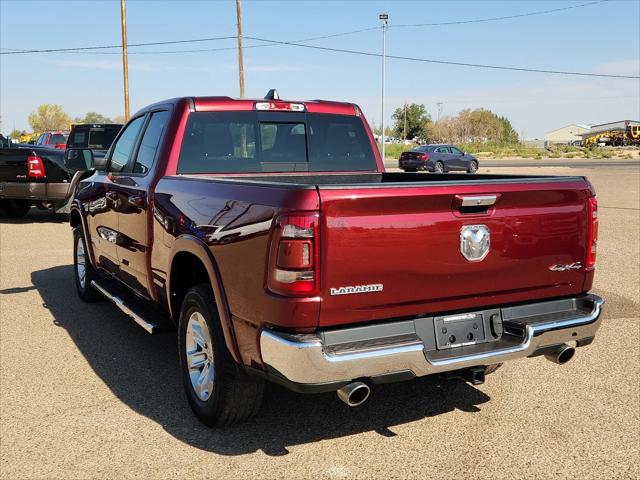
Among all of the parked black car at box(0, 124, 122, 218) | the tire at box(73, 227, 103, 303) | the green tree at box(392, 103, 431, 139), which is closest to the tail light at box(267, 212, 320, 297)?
the tire at box(73, 227, 103, 303)

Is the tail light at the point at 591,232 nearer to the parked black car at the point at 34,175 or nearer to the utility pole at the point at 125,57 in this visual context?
the parked black car at the point at 34,175

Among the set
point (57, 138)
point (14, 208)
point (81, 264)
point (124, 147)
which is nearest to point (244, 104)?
point (124, 147)

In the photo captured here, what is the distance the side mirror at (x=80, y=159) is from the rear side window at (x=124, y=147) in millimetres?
622

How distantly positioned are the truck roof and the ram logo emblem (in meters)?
2.27

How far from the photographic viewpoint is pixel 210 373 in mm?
3846

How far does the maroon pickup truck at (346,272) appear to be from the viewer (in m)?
3.02

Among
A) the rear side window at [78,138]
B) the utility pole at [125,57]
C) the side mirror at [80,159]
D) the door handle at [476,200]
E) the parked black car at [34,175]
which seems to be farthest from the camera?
the utility pole at [125,57]

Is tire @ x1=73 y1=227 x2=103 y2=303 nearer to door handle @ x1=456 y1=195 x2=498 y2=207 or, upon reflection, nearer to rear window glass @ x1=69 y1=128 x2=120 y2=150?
door handle @ x1=456 y1=195 x2=498 y2=207

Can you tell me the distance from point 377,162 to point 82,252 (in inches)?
138

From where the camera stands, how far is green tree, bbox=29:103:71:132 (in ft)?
436

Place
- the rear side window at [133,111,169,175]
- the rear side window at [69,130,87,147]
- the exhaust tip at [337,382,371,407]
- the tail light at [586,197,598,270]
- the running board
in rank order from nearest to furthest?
1. the exhaust tip at [337,382,371,407]
2. the tail light at [586,197,598,270]
3. the running board
4. the rear side window at [133,111,169,175]
5. the rear side window at [69,130,87,147]

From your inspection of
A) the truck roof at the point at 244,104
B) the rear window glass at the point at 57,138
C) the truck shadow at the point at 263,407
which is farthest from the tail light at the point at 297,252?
the rear window glass at the point at 57,138

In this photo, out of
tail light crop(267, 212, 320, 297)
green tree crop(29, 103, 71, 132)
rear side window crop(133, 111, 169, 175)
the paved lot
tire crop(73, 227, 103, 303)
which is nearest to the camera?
tail light crop(267, 212, 320, 297)

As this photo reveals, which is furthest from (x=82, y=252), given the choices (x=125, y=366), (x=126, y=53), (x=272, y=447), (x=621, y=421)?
(x=126, y=53)
